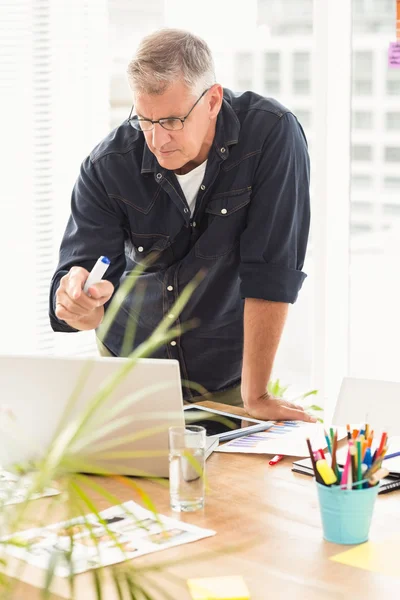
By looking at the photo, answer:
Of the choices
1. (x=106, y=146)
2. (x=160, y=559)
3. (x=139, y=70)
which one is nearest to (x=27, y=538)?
(x=160, y=559)

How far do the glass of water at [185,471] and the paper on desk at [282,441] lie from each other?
302 millimetres

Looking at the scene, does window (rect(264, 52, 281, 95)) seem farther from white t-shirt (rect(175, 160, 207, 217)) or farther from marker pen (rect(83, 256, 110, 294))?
marker pen (rect(83, 256, 110, 294))

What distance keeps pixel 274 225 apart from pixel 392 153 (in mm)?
1235

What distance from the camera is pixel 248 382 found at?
2.35 m

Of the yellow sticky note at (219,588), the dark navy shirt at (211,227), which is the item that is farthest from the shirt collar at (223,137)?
the yellow sticky note at (219,588)

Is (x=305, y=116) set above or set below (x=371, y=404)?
above

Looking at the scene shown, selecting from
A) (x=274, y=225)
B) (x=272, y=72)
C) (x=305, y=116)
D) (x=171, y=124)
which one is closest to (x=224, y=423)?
(x=274, y=225)

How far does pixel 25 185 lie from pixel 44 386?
2188 millimetres

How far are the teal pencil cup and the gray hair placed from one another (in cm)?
119

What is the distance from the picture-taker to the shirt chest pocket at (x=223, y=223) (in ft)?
8.09

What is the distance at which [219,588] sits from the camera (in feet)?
3.99

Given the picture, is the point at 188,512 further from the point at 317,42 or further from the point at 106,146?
the point at 317,42

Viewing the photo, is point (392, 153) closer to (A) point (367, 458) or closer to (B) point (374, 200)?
(B) point (374, 200)

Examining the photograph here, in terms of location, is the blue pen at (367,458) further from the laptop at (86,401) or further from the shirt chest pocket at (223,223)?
the shirt chest pocket at (223,223)
